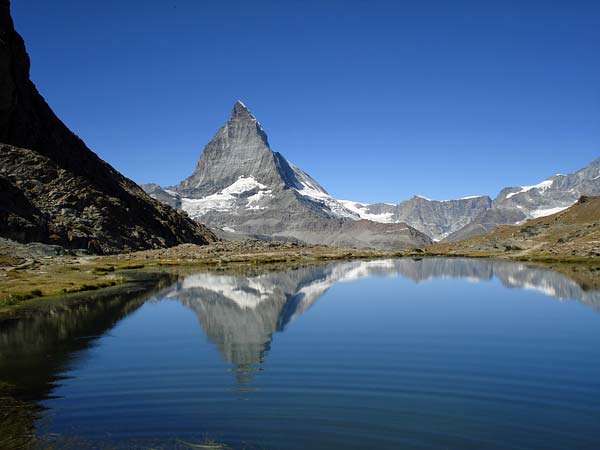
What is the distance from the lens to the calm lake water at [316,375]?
Answer: 2039cm

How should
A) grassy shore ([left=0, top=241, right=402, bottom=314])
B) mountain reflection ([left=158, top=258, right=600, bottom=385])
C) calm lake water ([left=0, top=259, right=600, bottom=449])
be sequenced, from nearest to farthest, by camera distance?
calm lake water ([left=0, top=259, right=600, bottom=449]), mountain reflection ([left=158, top=258, right=600, bottom=385]), grassy shore ([left=0, top=241, right=402, bottom=314])

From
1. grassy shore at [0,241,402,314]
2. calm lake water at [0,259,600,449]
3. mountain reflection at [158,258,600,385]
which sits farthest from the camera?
grassy shore at [0,241,402,314]

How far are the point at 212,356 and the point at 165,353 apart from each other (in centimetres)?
354

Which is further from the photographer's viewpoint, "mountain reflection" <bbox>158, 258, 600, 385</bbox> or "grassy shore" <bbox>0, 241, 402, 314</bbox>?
"grassy shore" <bbox>0, 241, 402, 314</bbox>

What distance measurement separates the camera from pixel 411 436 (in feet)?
65.5

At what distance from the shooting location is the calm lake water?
20391 millimetres

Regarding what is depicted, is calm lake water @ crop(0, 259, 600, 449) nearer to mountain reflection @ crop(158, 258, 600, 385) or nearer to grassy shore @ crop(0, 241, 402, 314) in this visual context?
mountain reflection @ crop(158, 258, 600, 385)

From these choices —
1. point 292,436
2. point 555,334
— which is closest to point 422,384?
point 292,436

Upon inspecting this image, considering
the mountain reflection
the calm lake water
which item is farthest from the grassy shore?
the mountain reflection

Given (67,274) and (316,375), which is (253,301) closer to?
(316,375)

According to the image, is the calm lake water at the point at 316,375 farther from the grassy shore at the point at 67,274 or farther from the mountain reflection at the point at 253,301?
the grassy shore at the point at 67,274

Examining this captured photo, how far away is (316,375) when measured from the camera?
28609 mm

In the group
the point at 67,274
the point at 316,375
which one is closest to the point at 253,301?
the point at 316,375

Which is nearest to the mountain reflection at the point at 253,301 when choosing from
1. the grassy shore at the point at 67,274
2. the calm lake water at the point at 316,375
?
the calm lake water at the point at 316,375
